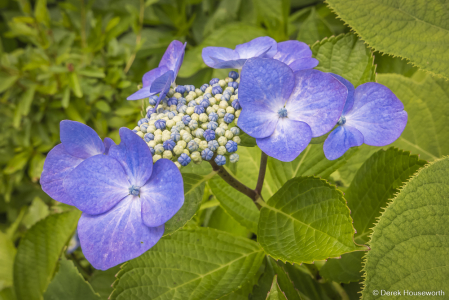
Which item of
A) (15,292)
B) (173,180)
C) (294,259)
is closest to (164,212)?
(173,180)

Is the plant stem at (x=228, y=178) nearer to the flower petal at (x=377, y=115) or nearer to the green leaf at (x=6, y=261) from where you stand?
the flower petal at (x=377, y=115)

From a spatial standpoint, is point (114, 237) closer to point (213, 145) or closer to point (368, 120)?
point (213, 145)

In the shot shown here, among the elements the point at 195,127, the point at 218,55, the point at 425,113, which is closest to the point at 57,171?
the point at 195,127

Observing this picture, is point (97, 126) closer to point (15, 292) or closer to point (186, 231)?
point (15, 292)

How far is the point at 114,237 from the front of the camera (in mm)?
440

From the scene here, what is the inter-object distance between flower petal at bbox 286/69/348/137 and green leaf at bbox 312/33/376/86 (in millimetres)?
218

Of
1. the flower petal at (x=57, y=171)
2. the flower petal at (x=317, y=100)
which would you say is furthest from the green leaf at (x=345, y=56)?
the flower petal at (x=57, y=171)

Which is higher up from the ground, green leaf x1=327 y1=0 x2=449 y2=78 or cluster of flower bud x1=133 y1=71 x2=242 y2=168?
green leaf x1=327 y1=0 x2=449 y2=78

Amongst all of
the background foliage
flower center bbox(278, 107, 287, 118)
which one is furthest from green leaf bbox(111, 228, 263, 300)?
flower center bbox(278, 107, 287, 118)

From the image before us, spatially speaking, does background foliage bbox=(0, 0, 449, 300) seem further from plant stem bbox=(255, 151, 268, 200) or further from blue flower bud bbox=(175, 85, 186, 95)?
blue flower bud bbox=(175, 85, 186, 95)

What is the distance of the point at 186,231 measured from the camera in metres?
0.68

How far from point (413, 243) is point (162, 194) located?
0.41m

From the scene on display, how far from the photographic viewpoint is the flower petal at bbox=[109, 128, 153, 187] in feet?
1.43

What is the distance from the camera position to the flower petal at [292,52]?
57 cm
